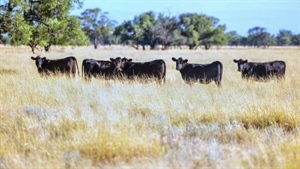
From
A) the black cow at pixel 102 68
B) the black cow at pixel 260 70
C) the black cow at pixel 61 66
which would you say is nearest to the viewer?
the black cow at pixel 102 68

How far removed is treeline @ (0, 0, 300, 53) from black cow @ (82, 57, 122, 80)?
3.67 m

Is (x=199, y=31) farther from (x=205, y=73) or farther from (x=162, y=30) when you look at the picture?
(x=205, y=73)

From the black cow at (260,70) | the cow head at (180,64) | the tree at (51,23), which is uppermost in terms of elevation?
the tree at (51,23)

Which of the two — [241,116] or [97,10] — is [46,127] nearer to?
[241,116]

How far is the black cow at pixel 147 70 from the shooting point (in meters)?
13.8

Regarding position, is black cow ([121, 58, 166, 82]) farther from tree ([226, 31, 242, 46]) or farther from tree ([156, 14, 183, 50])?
tree ([226, 31, 242, 46])

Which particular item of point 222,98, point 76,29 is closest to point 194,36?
point 76,29

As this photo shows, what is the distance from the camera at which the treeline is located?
684 inches

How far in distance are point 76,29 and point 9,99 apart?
428 inches

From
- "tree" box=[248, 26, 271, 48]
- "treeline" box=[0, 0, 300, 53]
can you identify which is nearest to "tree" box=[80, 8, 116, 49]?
"treeline" box=[0, 0, 300, 53]

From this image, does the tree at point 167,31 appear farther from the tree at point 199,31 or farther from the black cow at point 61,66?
the black cow at point 61,66

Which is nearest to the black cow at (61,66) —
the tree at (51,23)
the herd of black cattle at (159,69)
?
the herd of black cattle at (159,69)

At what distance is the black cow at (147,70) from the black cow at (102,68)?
1.31 ft

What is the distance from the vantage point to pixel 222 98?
9188 mm
